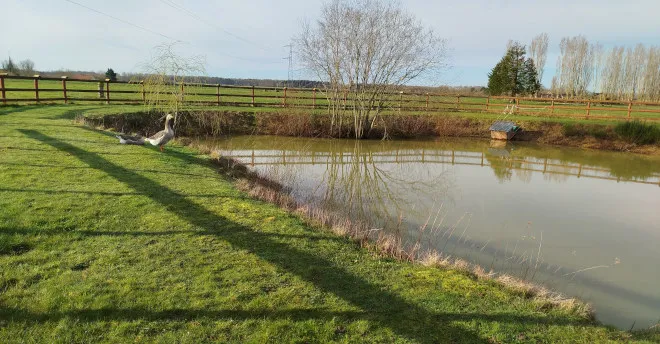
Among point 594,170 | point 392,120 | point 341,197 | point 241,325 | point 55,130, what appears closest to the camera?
point 241,325

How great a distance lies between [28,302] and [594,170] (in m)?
15.1

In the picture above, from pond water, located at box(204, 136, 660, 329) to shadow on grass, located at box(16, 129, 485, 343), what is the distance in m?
2.24

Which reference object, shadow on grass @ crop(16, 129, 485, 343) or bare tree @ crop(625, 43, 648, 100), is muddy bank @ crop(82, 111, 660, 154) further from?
bare tree @ crop(625, 43, 648, 100)

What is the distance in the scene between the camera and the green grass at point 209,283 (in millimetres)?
2920

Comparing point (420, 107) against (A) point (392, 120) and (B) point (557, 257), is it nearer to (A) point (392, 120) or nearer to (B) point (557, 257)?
(A) point (392, 120)

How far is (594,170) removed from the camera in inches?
527

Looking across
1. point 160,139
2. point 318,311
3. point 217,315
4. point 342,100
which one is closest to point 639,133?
point 342,100

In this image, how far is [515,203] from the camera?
8.72m

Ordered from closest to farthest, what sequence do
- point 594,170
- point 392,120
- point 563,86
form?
point 594,170 → point 392,120 → point 563,86

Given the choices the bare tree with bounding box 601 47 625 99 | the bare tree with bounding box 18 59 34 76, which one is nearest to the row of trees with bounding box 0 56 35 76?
the bare tree with bounding box 18 59 34 76

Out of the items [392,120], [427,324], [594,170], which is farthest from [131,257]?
[392,120]

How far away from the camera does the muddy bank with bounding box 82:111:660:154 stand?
17.6m

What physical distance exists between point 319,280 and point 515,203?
6429mm

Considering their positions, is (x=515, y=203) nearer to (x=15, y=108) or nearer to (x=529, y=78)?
(x=15, y=108)
